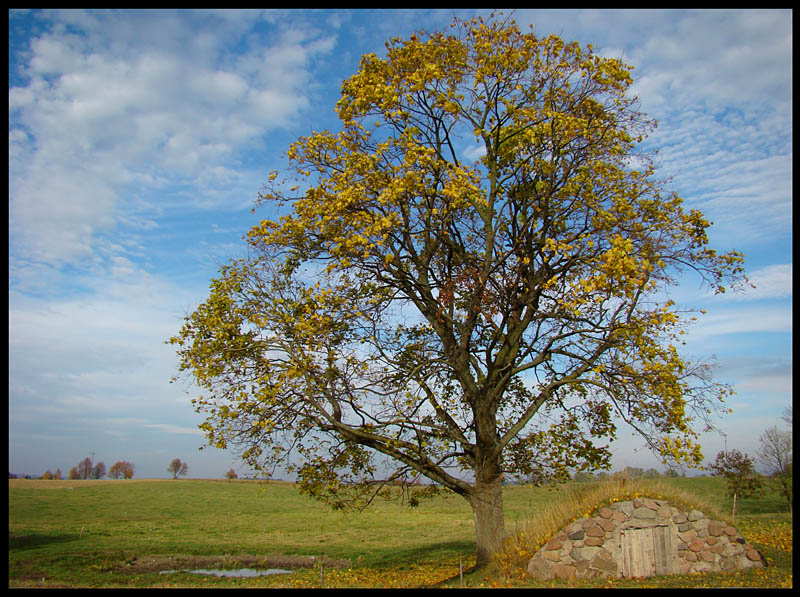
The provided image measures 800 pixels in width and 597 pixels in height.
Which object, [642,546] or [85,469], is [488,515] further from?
[85,469]

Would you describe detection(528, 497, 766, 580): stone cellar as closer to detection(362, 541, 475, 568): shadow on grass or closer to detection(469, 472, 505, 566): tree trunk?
detection(469, 472, 505, 566): tree trunk

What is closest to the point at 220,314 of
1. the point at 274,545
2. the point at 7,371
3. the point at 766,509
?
the point at 7,371

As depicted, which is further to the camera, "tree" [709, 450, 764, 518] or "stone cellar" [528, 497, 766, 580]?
"tree" [709, 450, 764, 518]

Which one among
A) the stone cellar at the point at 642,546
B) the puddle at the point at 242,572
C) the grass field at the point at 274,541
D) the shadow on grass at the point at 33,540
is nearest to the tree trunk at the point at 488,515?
the grass field at the point at 274,541

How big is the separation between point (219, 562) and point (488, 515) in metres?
17.8

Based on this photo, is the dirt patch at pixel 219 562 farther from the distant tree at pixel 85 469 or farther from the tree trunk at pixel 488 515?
the distant tree at pixel 85 469

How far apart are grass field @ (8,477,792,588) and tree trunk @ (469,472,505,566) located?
0.62 meters

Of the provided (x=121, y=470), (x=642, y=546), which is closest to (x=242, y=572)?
(x=642, y=546)

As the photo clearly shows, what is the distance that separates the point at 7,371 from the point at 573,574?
44.9 feet

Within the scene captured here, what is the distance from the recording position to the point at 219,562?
26578 millimetres

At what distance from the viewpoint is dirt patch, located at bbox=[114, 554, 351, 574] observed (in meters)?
24.6

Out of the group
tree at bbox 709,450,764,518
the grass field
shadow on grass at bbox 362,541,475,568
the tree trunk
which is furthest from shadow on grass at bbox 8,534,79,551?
tree at bbox 709,450,764,518

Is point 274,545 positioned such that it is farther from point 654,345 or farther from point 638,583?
point 654,345

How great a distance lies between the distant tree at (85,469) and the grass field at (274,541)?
8500 centimetres
